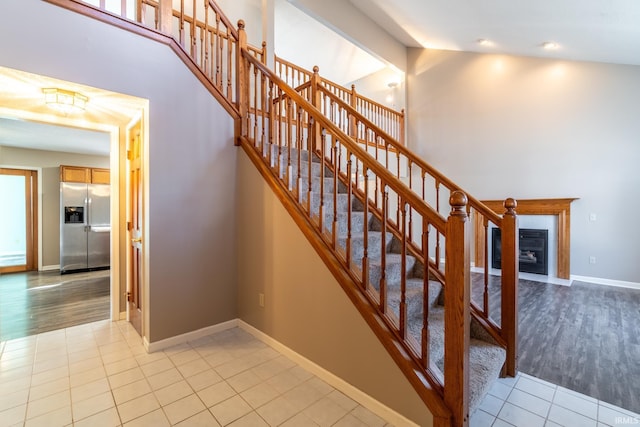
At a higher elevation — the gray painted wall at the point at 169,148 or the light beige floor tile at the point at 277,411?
the gray painted wall at the point at 169,148

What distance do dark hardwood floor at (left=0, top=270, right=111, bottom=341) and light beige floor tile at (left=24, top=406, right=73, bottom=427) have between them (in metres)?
1.62

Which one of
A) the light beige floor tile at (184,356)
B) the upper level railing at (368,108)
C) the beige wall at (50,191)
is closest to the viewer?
the light beige floor tile at (184,356)

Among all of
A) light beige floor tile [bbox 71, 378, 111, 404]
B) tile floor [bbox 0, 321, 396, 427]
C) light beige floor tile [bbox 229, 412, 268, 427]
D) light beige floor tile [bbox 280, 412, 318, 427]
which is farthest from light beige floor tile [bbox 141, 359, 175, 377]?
light beige floor tile [bbox 280, 412, 318, 427]

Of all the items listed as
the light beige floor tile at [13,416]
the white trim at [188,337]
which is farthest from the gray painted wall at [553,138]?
the light beige floor tile at [13,416]

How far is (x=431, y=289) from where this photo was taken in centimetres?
231

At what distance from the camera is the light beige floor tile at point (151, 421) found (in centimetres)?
160

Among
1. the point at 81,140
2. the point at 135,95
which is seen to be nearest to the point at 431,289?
the point at 135,95

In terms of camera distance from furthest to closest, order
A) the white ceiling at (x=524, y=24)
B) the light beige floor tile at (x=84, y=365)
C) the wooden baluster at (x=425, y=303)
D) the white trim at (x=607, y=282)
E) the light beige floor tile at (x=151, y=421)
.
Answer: the white trim at (x=607, y=282) → the white ceiling at (x=524, y=24) → the light beige floor tile at (x=84, y=365) → the light beige floor tile at (x=151, y=421) → the wooden baluster at (x=425, y=303)

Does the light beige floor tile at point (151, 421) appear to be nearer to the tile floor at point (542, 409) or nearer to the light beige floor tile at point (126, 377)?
the light beige floor tile at point (126, 377)

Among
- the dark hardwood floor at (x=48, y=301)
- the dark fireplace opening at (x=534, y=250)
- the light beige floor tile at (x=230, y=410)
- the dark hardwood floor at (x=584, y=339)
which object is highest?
the dark fireplace opening at (x=534, y=250)

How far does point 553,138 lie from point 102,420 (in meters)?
6.80

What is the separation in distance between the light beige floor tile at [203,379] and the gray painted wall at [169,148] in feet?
2.06

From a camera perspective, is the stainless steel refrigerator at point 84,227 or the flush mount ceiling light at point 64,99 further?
the stainless steel refrigerator at point 84,227

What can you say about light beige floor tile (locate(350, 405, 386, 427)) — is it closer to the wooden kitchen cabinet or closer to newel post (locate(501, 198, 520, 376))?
newel post (locate(501, 198, 520, 376))
